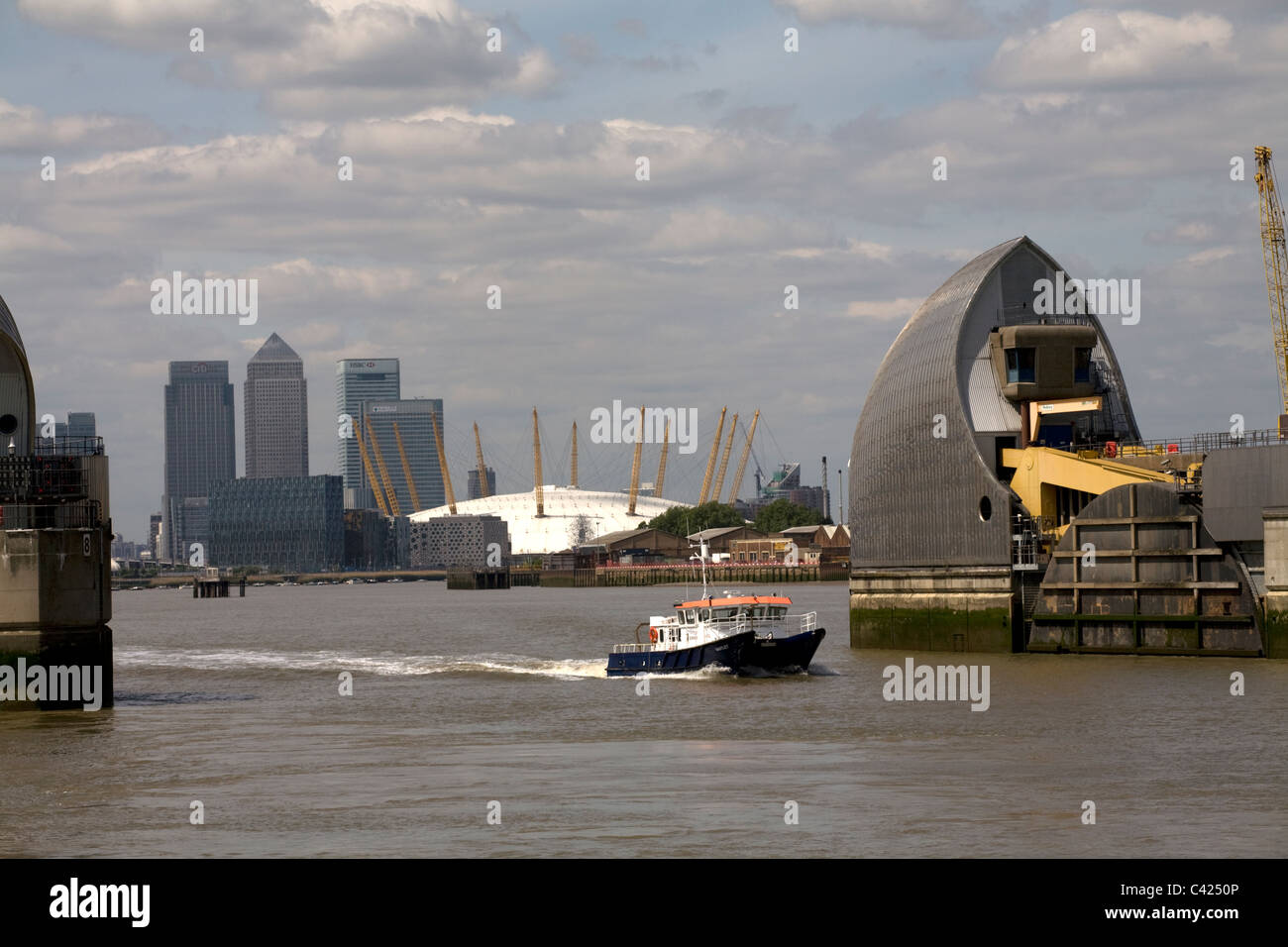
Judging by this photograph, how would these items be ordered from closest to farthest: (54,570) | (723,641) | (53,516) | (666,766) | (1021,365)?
(666,766) < (54,570) < (53,516) < (723,641) < (1021,365)

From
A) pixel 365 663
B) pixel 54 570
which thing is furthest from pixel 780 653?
pixel 54 570

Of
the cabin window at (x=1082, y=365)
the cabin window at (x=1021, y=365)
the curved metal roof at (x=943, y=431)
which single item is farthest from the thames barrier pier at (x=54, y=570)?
the cabin window at (x=1082, y=365)

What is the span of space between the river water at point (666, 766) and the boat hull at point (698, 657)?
23.8 inches

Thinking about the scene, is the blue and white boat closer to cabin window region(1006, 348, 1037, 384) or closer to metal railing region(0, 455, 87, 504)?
cabin window region(1006, 348, 1037, 384)

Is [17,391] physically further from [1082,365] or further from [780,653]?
[1082,365]

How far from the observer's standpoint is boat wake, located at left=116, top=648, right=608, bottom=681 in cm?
6762

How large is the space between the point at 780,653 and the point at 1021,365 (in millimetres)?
16681

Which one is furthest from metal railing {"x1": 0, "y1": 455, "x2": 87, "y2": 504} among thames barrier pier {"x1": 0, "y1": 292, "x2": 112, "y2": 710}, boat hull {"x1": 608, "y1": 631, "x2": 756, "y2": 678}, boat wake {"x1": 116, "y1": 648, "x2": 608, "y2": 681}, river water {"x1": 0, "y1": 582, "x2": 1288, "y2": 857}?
boat hull {"x1": 608, "y1": 631, "x2": 756, "y2": 678}

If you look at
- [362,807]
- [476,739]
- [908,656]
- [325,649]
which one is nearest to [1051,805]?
[362,807]

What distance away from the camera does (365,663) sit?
74.5 metres

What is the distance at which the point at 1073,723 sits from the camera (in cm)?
4288

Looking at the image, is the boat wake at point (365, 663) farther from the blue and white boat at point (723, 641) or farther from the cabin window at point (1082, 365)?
the cabin window at point (1082, 365)

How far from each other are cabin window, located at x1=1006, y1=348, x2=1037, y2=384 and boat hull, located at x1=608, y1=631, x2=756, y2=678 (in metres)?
16.4
